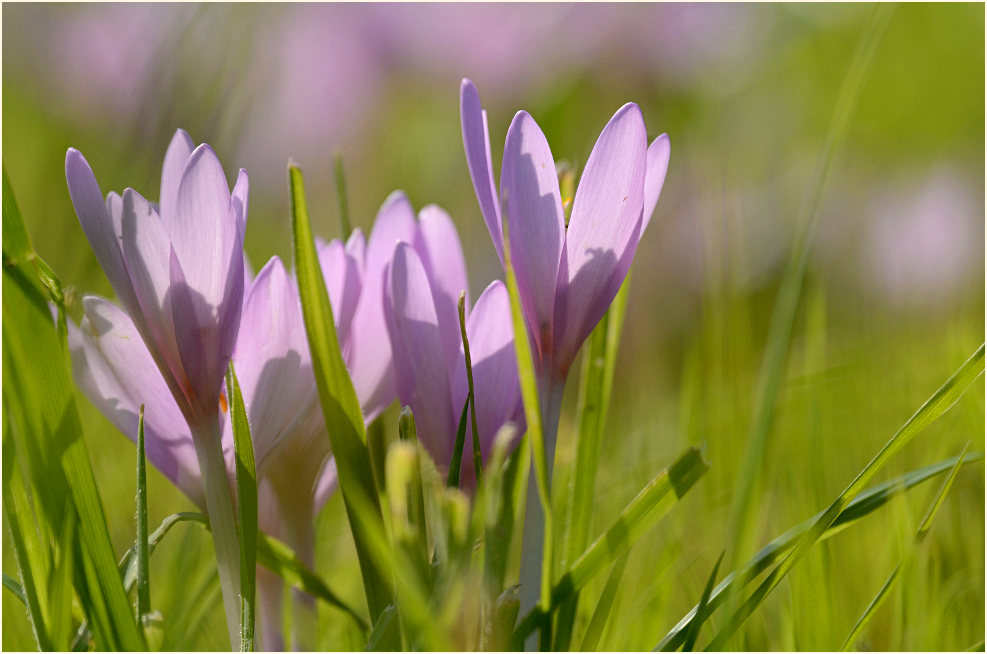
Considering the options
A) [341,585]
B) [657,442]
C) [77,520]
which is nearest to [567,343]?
[77,520]

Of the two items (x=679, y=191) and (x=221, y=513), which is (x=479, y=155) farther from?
(x=679, y=191)

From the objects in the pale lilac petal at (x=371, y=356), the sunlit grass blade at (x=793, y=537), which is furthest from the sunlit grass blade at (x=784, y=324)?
the pale lilac petal at (x=371, y=356)

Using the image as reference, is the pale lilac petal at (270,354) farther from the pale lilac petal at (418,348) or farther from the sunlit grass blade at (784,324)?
the sunlit grass blade at (784,324)

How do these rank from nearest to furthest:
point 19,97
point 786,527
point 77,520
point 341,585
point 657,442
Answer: point 77,520
point 786,527
point 341,585
point 657,442
point 19,97

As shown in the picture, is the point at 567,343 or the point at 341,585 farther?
the point at 341,585

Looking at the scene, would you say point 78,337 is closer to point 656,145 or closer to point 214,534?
point 214,534

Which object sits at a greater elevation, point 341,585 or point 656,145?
point 656,145

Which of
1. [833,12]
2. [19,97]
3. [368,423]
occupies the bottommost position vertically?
[368,423]
